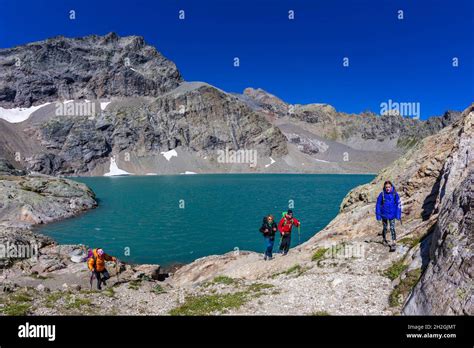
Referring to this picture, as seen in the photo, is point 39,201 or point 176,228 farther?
point 39,201

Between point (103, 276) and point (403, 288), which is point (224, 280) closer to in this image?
point (103, 276)

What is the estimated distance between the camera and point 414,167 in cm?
2228

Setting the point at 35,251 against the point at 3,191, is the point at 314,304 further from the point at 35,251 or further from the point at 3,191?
the point at 3,191

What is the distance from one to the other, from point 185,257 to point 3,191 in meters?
40.6

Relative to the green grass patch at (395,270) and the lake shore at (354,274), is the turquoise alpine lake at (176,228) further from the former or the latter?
the green grass patch at (395,270)

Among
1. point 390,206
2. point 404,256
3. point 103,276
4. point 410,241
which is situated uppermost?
point 390,206

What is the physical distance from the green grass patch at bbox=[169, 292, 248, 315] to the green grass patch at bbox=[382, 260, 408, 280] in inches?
233

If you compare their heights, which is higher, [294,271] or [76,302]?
[294,271]

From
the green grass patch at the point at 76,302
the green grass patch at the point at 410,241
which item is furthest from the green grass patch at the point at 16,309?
the green grass patch at the point at 410,241

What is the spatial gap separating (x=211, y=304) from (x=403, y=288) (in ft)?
23.3

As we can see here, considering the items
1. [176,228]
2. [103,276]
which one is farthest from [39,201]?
[103,276]

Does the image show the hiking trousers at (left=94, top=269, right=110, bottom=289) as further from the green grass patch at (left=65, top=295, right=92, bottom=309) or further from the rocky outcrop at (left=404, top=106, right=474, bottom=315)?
the rocky outcrop at (left=404, top=106, right=474, bottom=315)

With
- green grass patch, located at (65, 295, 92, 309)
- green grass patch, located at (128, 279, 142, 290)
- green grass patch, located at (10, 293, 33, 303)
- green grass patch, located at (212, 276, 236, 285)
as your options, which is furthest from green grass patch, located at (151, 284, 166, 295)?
green grass patch, located at (10, 293, 33, 303)

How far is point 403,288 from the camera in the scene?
11.2 m
